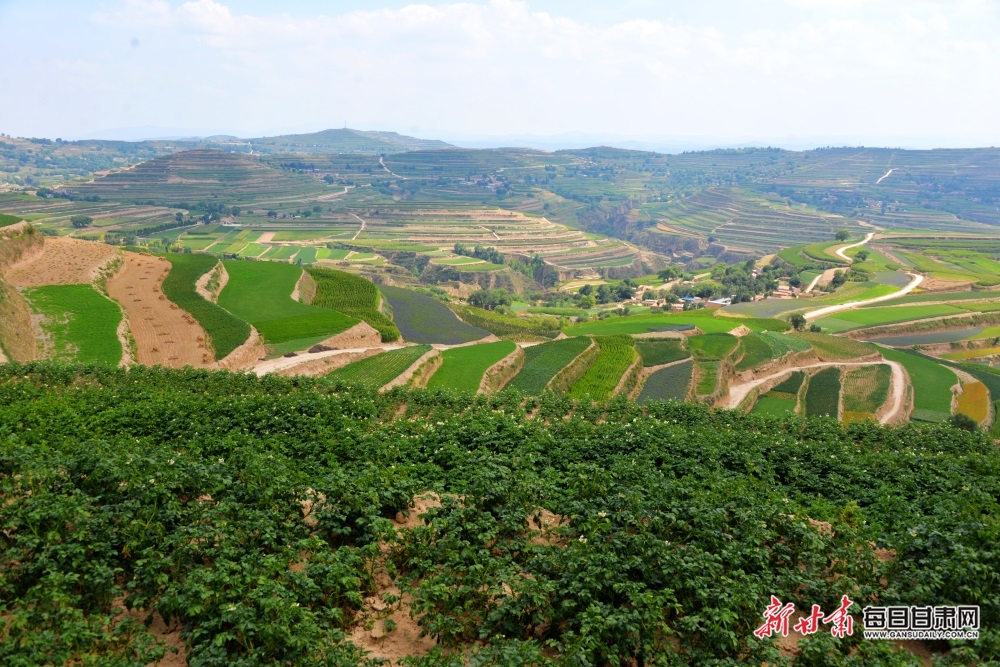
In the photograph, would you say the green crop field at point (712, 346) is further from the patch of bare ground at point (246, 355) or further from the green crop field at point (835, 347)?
the patch of bare ground at point (246, 355)

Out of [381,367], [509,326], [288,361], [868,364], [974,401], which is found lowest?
[974,401]

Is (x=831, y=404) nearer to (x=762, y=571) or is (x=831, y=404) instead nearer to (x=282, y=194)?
(x=762, y=571)

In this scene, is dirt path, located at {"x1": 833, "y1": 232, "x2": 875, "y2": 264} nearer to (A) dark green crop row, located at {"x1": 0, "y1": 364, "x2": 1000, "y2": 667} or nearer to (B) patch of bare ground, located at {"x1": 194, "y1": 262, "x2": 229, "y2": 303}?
(B) patch of bare ground, located at {"x1": 194, "y1": 262, "x2": 229, "y2": 303}

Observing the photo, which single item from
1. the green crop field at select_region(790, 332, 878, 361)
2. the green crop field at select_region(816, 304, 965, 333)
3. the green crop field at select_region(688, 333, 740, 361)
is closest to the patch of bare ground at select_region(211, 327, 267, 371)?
the green crop field at select_region(688, 333, 740, 361)

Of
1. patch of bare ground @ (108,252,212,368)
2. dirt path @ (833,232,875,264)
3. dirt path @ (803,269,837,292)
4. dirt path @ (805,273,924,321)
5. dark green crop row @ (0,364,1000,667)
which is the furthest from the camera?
dirt path @ (833,232,875,264)

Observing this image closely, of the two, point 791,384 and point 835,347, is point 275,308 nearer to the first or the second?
point 791,384

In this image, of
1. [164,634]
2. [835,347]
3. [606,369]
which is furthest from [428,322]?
[164,634]
